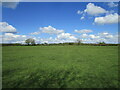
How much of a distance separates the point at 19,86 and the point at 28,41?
4767 inches

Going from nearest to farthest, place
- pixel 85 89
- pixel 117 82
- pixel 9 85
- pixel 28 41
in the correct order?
pixel 85 89, pixel 9 85, pixel 117 82, pixel 28 41

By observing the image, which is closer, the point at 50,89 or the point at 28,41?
the point at 50,89

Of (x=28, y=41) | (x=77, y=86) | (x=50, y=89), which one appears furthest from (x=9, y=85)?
(x=28, y=41)

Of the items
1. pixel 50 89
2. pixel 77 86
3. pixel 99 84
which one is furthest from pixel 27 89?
pixel 99 84

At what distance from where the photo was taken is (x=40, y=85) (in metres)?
5.45

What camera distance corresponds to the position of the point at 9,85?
5402mm

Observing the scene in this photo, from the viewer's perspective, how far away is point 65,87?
17.0 feet

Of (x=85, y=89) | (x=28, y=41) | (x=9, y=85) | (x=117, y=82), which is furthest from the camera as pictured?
(x=28, y=41)

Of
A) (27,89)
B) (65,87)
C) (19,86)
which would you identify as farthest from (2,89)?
(65,87)

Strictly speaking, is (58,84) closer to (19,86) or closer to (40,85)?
(40,85)

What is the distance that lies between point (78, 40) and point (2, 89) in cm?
12370

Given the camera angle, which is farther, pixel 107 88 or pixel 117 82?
pixel 117 82

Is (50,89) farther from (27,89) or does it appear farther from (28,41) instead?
(28,41)

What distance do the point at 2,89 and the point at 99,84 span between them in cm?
556
